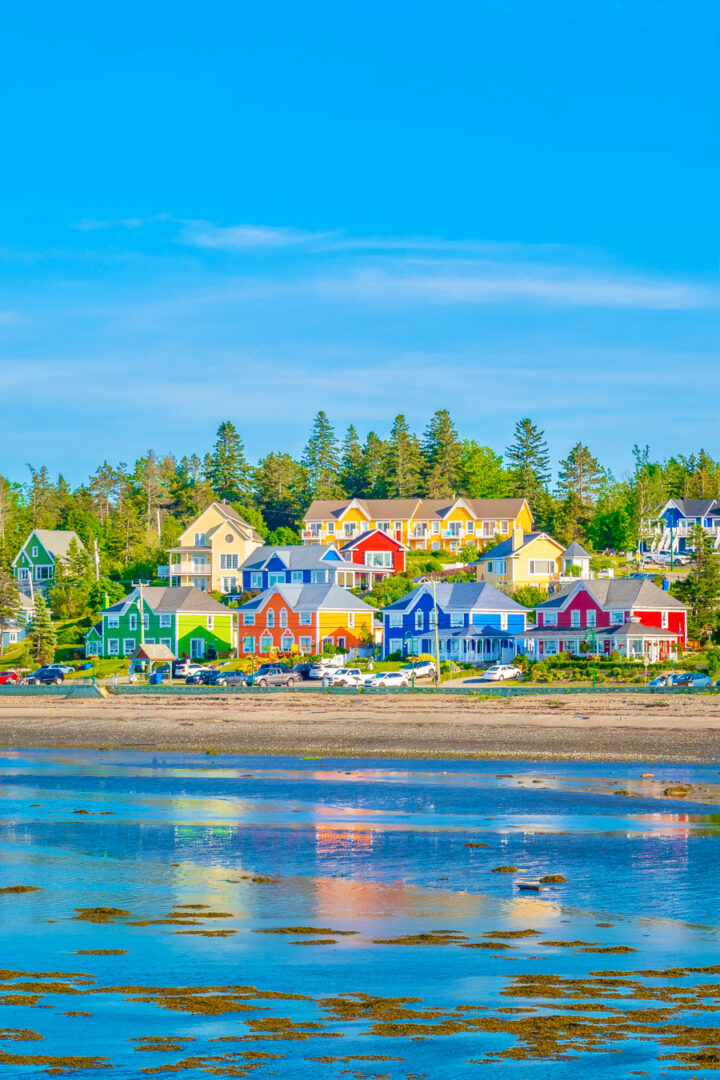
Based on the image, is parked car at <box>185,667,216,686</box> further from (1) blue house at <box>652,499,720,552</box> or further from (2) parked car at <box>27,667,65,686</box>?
(1) blue house at <box>652,499,720,552</box>

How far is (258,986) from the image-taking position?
17.5m

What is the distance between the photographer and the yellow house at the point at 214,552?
369 ft

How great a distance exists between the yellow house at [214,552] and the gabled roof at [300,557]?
563 centimetres

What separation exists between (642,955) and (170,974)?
719 centimetres

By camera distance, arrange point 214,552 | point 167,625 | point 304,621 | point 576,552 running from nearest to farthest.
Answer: point 304,621 → point 167,625 → point 576,552 → point 214,552

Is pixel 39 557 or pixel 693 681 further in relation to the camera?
pixel 39 557

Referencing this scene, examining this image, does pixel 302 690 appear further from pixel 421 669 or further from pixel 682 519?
pixel 682 519

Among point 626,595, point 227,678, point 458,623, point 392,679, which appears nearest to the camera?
point 392,679

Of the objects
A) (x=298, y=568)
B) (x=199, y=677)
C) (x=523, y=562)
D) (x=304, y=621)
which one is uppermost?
(x=523, y=562)

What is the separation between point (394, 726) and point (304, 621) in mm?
34346

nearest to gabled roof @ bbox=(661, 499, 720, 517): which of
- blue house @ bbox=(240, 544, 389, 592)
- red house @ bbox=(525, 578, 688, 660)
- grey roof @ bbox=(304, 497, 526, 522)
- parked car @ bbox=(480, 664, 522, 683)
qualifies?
grey roof @ bbox=(304, 497, 526, 522)

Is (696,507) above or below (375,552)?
above

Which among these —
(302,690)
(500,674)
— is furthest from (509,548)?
(302,690)

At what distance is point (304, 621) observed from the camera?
301ft
